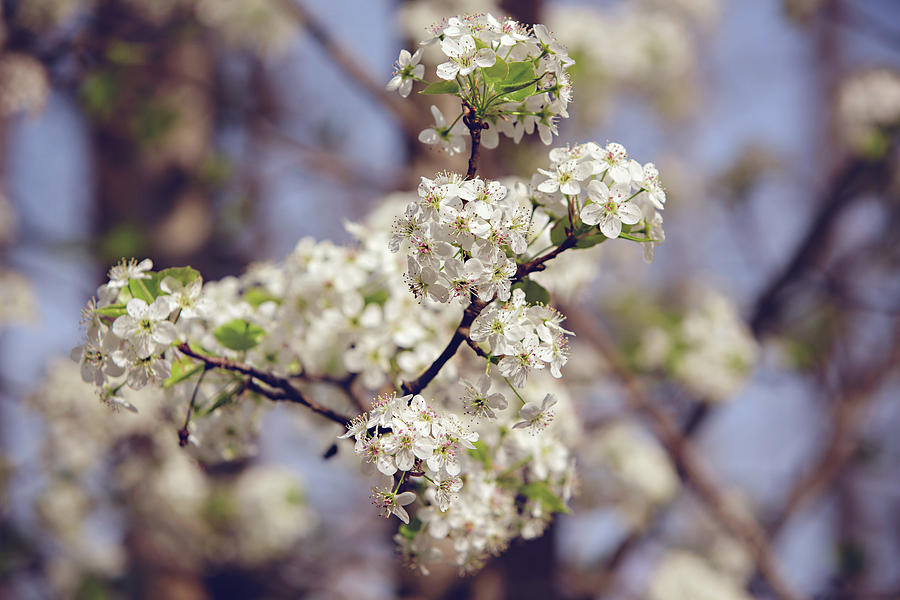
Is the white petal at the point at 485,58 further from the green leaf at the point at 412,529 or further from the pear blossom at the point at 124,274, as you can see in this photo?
the green leaf at the point at 412,529

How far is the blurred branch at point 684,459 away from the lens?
3744 millimetres

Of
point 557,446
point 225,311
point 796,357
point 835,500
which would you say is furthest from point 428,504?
point 835,500

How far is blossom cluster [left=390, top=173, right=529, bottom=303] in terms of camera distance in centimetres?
119

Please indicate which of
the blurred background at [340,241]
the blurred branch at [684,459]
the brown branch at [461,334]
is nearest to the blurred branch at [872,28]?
the blurred background at [340,241]

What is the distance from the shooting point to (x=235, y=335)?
1.58 m

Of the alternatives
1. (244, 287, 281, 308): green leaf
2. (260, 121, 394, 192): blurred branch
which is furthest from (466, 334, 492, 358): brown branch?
(260, 121, 394, 192): blurred branch

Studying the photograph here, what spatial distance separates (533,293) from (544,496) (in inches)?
22.1

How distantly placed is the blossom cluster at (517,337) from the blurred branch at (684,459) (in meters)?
2.40

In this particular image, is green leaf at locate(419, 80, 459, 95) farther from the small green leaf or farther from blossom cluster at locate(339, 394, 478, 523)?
the small green leaf

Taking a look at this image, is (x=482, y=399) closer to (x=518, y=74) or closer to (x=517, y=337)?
(x=517, y=337)

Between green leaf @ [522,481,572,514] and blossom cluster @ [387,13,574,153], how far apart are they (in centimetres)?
81

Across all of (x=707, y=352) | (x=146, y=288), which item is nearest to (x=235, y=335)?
(x=146, y=288)

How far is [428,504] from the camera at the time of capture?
1520 millimetres

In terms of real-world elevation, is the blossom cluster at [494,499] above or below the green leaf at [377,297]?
below
